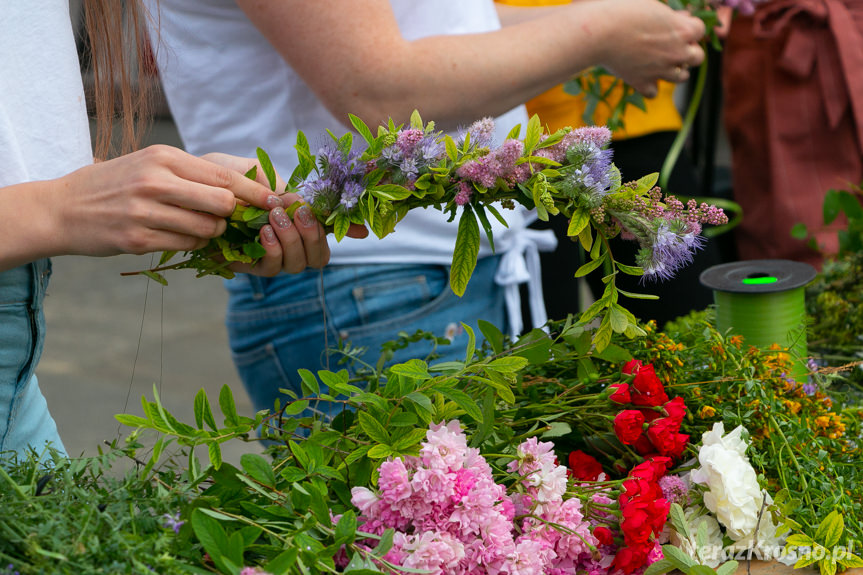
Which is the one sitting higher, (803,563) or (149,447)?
(149,447)

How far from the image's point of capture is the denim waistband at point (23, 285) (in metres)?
0.78

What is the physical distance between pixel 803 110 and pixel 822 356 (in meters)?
1.25

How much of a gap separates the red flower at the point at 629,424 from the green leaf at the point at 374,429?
232mm

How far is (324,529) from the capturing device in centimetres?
64

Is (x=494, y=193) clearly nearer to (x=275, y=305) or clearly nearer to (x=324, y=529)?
(x=324, y=529)

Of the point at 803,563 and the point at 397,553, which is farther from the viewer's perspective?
the point at 803,563

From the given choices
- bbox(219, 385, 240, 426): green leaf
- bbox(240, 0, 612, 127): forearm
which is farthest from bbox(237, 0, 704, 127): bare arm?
bbox(219, 385, 240, 426): green leaf

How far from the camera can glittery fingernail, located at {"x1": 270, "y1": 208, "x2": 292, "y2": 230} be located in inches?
29.9

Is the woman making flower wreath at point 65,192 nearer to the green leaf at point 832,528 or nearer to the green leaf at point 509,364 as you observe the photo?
the green leaf at point 509,364

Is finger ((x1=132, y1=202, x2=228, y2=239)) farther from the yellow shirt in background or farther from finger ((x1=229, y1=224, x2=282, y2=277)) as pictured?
the yellow shirt in background

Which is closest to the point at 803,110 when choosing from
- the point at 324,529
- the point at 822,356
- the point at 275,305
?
the point at 822,356

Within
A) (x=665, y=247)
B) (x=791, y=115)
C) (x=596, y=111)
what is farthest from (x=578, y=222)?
(x=791, y=115)

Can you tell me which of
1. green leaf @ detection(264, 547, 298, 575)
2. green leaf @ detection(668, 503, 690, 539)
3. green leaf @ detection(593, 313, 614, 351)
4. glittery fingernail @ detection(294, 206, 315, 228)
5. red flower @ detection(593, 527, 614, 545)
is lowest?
green leaf @ detection(668, 503, 690, 539)

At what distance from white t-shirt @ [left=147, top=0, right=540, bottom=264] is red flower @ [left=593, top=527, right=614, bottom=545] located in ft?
1.62
